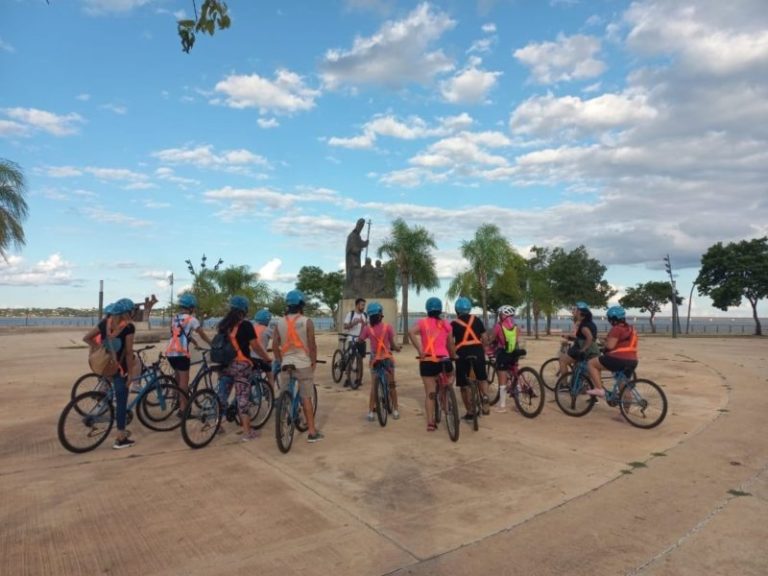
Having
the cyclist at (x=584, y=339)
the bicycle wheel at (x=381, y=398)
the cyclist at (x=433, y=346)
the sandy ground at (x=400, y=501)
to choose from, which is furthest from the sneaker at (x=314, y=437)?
the cyclist at (x=584, y=339)

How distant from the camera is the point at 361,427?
7.48 meters

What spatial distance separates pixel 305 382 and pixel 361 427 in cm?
147

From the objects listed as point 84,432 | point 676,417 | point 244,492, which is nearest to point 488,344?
point 676,417

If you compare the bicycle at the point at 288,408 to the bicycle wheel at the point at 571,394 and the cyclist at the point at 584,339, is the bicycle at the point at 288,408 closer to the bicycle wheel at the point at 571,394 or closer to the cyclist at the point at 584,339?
the bicycle wheel at the point at 571,394

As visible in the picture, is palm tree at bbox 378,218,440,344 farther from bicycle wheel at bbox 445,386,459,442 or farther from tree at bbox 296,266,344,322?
tree at bbox 296,266,344,322

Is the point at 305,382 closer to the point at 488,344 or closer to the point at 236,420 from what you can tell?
the point at 236,420

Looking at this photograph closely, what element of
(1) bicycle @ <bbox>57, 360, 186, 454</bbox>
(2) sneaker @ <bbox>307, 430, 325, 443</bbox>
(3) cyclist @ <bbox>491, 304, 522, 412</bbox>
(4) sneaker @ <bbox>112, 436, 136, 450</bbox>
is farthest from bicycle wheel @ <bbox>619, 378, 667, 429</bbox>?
(4) sneaker @ <bbox>112, 436, 136, 450</bbox>

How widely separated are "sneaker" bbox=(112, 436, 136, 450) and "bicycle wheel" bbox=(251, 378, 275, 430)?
1.50 m

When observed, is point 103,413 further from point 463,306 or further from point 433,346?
point 463,306

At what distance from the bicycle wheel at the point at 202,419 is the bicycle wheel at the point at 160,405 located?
51 centimetres

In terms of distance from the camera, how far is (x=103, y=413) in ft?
20.4

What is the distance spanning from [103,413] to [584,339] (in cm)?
679

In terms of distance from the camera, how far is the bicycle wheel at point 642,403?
23.8 ft

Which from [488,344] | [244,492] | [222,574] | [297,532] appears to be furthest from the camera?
[488,344]
